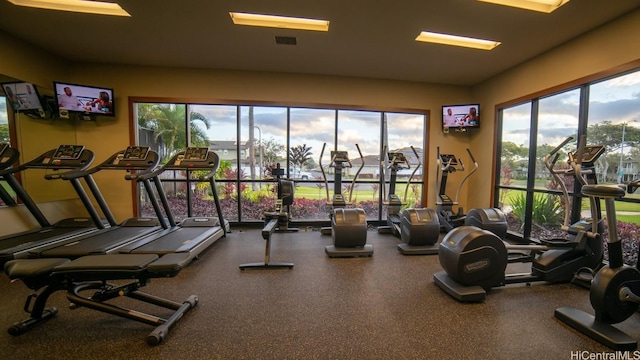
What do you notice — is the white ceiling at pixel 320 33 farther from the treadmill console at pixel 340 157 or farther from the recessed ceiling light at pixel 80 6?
the treadmill console at pixel 340 157

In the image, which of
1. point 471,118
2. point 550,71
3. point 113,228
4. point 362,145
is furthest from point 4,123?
point 550,71

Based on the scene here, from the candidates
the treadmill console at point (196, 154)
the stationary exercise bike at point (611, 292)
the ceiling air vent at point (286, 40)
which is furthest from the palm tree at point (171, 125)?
the stationary exercise bike at point (611, 292)

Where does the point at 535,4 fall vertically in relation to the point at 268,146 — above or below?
above

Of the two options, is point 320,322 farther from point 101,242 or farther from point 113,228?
point 113,228

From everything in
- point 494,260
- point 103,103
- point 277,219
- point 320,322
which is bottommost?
point 320,322

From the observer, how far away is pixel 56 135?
4559mm

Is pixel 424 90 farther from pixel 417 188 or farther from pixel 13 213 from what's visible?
pixel 13 213

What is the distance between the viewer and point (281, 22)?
333cm

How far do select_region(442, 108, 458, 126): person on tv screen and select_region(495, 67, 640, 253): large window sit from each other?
0.80 meters

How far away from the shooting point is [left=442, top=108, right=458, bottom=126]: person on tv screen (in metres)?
5.31

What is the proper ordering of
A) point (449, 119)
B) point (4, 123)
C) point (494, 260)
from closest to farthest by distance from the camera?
1. point (494, 260)
2. point (4, 123)
3. point (449, 119)

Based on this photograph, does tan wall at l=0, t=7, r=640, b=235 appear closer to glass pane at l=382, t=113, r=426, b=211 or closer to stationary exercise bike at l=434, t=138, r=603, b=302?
glass pane at l=382, t=113, r=426, b=211

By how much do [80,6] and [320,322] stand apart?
4.67 m

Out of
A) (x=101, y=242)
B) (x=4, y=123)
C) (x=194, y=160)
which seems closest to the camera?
(x=101, y=242)
